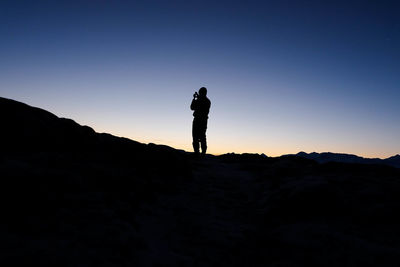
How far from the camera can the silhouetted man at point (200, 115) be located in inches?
531

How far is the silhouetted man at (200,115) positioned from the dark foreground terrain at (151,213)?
5832 millimetres

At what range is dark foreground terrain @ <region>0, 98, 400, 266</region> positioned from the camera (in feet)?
11.3

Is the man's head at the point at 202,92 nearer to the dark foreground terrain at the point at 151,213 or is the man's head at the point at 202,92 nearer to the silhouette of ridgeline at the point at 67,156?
the silhouette of ridgeline at the point at 67,156

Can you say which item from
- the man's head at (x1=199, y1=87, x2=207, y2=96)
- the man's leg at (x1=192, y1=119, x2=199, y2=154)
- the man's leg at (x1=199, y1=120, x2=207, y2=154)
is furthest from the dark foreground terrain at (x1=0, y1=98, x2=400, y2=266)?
the man's head at (x1=199, y1=87, x2=207, y2=96)

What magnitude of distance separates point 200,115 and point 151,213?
8850mm

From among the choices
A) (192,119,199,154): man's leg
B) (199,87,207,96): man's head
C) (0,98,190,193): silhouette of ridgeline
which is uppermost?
(199,87,207,96): man's head

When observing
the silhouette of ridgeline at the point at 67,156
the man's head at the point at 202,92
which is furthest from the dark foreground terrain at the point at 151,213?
the man's head at the point at 202,92

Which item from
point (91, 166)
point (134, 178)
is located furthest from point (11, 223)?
point (134, 178)

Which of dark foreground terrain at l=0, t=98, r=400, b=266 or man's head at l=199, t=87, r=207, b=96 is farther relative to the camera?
man's head at l=199, t=87, r=207, b=96

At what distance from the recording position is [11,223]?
3.37m

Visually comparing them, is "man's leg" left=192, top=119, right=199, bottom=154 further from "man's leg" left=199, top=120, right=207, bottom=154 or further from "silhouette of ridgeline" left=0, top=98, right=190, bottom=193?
"silhouette of ridgeline" left=0, top=98, right=190, bottom=193

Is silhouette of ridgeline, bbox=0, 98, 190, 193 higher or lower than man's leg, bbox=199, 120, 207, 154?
lower

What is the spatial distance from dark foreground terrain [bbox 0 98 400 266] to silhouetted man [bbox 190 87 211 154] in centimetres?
583

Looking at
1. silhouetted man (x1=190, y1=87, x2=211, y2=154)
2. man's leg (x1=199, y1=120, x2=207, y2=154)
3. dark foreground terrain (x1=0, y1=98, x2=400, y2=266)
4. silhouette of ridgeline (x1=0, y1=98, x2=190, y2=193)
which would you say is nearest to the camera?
dark foreground terrain (x1=0, y1=98, x2=400, y2=266)
